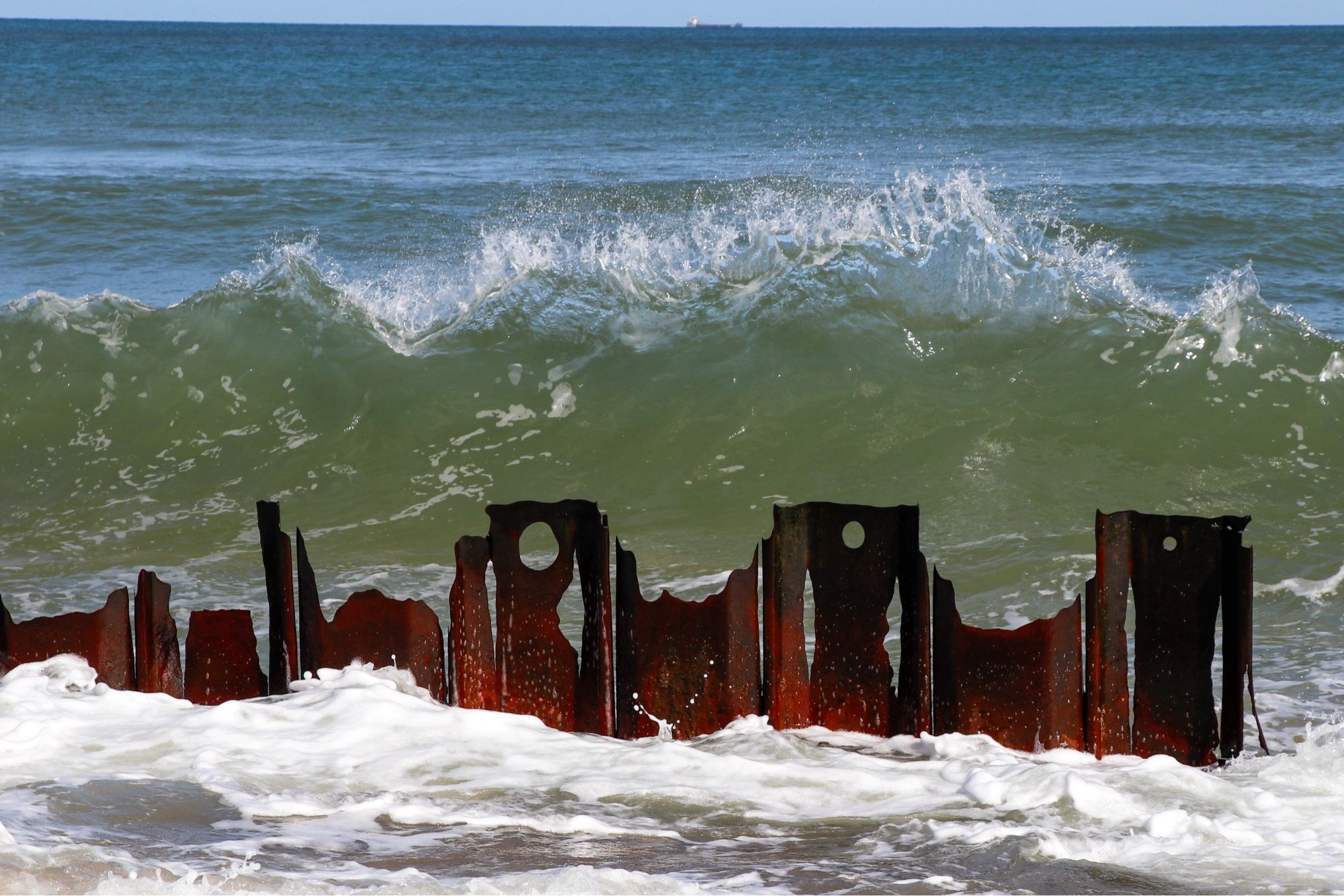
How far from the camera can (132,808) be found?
131 inches

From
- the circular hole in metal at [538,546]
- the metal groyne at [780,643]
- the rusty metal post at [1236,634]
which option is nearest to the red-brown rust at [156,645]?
the metal groyne at [780,643]

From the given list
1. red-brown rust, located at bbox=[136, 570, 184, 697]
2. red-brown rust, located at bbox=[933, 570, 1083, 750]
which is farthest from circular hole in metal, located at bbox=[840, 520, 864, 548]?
red-brown rust, located at bbox=[136, 570, 184, 697]

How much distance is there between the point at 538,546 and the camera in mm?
6273

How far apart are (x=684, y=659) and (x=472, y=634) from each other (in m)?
0.61

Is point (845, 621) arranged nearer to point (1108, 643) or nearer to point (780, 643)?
point (780, 643)

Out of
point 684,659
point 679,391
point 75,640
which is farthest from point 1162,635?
point 679,391

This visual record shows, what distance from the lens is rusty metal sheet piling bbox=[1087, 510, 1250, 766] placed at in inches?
140

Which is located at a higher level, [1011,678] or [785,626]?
[785,626]

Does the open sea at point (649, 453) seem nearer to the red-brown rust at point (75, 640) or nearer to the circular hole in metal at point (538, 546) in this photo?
the red-brown rust at point (75, 640)

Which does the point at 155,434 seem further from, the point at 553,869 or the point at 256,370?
the point at 553,869

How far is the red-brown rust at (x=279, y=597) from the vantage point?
3.87m

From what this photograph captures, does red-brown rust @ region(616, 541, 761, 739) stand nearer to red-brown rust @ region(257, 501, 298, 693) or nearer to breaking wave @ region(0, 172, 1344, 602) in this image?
red-brown rust @ region(257, 501, 298, 693)

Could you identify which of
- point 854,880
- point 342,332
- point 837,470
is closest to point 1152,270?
point 837,470

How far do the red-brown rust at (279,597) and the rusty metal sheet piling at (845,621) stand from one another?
1340mm
